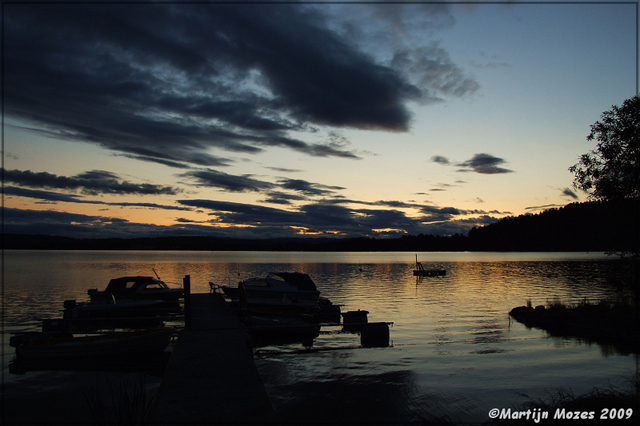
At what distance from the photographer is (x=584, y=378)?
602 inches

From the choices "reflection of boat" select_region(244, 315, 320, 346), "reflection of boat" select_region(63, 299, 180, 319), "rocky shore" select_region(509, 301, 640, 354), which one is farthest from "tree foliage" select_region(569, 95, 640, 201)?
"reflection of boat" select_region(63, 299, 180, 319)

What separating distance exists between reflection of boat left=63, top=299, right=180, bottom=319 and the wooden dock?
43.2ft

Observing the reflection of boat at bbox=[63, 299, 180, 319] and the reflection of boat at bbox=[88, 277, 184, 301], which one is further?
the reflection of boat at bbox=[88, 277, 184, 301]

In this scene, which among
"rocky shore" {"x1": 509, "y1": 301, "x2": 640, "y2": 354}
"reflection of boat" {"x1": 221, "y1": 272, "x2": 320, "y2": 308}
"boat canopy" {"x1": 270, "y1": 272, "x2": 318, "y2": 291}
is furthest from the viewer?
"boat canopy" {"x1": 270, "y1": 272, "x2": 318, "y2": 291}

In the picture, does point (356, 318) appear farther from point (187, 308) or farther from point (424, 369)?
point (187, 308)

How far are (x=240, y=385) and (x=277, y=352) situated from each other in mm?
9600

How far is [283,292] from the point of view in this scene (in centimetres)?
3116

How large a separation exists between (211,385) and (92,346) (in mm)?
8815

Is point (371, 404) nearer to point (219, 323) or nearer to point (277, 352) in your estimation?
point (277, 352)

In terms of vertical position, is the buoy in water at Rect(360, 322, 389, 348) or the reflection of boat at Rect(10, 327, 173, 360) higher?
the reflection of boat at Rect(10, 327, 173, 360)

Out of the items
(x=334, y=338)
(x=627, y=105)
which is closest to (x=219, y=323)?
(x=334, y=338)

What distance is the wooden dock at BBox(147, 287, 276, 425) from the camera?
8.66 metres

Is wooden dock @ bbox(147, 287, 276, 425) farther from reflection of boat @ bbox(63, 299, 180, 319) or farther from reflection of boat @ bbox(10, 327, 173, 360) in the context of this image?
reflection of boat @ bbox(63, 299, 180, 319)

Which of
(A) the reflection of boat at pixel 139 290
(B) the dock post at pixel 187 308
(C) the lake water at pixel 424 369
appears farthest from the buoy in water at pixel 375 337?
(A) the reflection of boat at pixel 139 290
